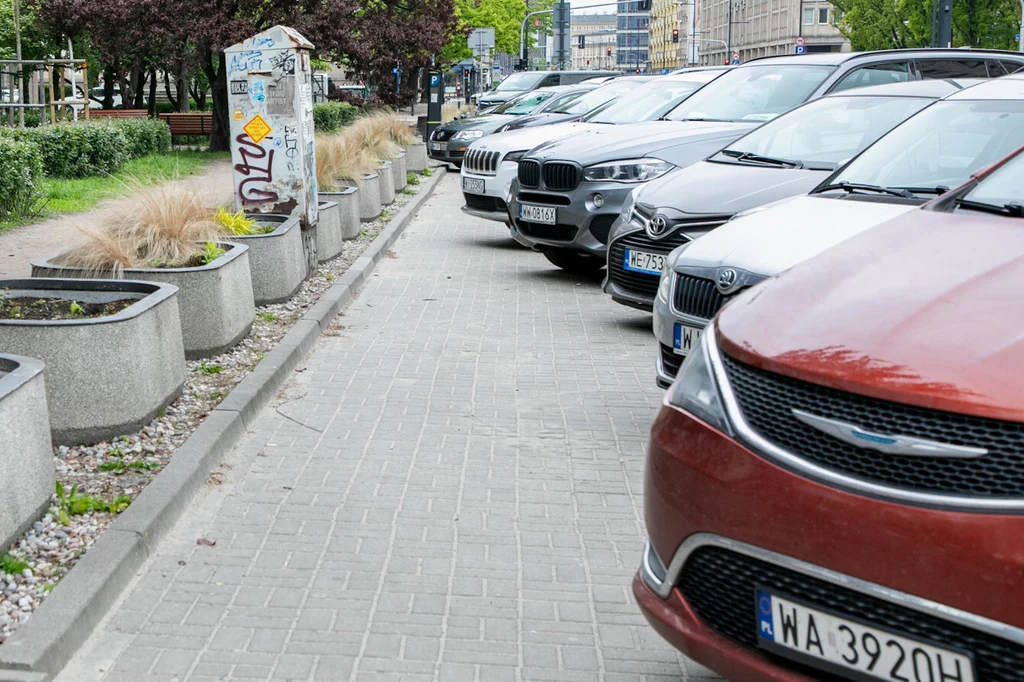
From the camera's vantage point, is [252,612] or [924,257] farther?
[252,612]

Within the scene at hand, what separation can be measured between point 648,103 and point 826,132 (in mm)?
5677

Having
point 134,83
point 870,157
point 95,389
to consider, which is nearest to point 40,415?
point 95,389

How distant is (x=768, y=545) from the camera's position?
274cm

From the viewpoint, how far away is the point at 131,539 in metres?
4.41

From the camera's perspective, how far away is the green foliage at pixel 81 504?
4719mm

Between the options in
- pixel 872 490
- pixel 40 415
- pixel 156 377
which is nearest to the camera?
pixel 872 490

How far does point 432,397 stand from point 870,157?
274cm

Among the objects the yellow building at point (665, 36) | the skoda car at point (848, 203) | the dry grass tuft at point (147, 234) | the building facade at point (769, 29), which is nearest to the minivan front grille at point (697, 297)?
the skoda car at point (848, 203)

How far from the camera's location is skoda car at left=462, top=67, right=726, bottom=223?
527 inches

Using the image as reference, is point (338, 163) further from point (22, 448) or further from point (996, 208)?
point (996, 208)

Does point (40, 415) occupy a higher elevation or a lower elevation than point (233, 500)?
higher

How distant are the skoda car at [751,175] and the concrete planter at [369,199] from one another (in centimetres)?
683

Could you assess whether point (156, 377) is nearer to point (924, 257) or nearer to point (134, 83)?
point (924, 257)

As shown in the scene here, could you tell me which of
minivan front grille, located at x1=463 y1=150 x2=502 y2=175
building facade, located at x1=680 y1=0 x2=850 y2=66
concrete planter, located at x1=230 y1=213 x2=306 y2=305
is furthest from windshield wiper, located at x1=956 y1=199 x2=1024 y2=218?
building facade, located at x1=680 y1=0 x2=850 y2=66
